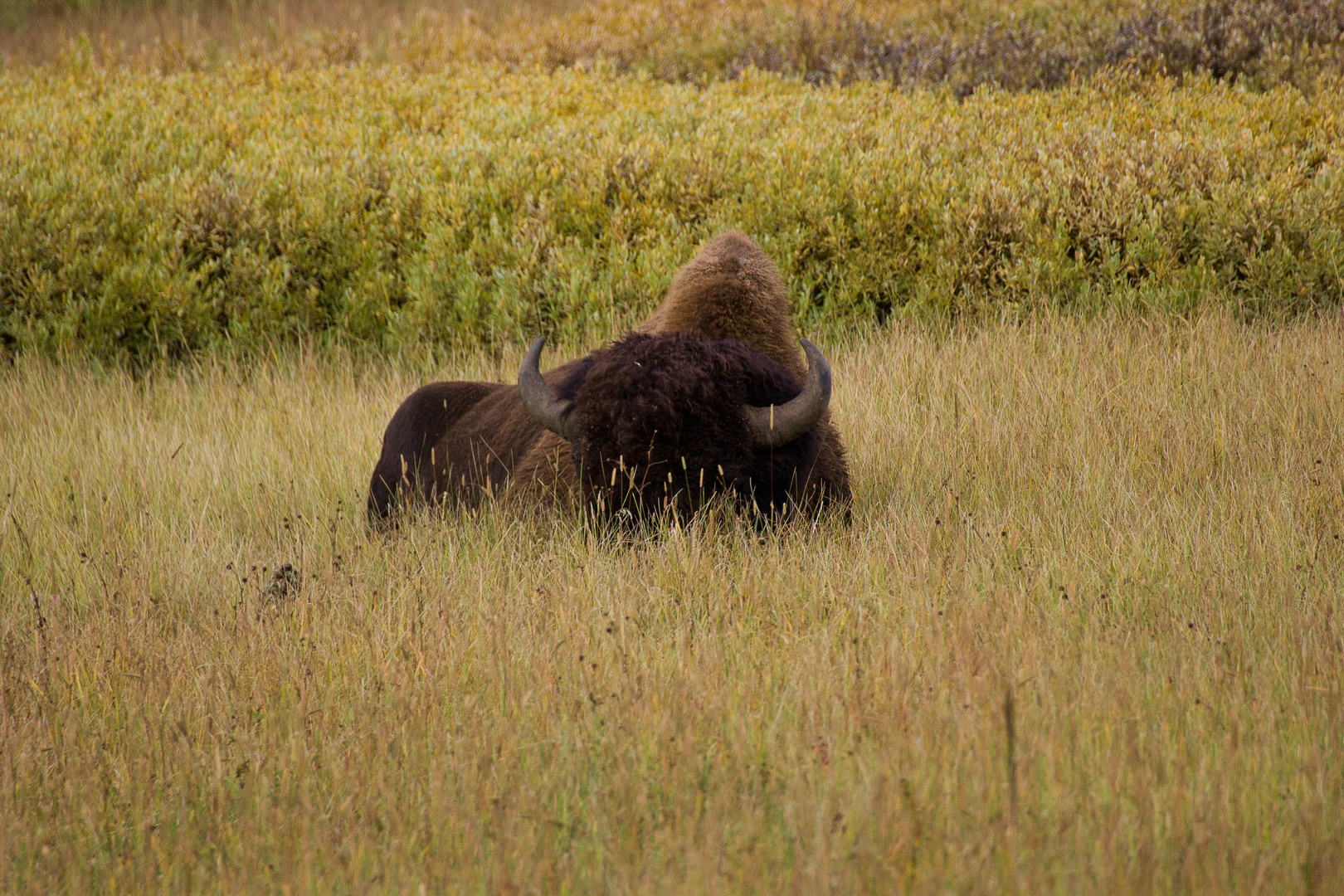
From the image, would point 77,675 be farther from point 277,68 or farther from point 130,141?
point 277,68

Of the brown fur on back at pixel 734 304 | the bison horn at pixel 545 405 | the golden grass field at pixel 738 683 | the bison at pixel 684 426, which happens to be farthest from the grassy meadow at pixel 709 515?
the brown fur on back at pixel 734 304

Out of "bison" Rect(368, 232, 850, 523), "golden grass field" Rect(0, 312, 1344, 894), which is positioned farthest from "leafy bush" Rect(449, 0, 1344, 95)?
"bison" Rect(368, 232, 850, 523)

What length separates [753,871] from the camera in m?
2.42

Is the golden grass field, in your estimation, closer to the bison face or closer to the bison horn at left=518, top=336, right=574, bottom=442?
the bison face

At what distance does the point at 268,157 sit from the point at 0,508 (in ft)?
20.7

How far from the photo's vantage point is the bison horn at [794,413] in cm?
466

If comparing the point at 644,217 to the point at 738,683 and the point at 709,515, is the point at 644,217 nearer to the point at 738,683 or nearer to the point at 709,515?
the point at 709,515

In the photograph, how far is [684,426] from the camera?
4566mm

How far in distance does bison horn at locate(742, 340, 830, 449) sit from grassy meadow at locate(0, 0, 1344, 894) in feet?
1.72

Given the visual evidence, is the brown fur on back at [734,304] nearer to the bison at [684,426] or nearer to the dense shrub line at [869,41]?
the bison at [684,426]

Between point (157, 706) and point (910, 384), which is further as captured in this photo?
point (910, 384)

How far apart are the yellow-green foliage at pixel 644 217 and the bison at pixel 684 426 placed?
3.46 meters

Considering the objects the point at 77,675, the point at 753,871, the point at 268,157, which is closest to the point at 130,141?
the point at 268,157

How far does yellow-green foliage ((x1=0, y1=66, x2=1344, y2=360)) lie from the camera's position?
29.6 ft
